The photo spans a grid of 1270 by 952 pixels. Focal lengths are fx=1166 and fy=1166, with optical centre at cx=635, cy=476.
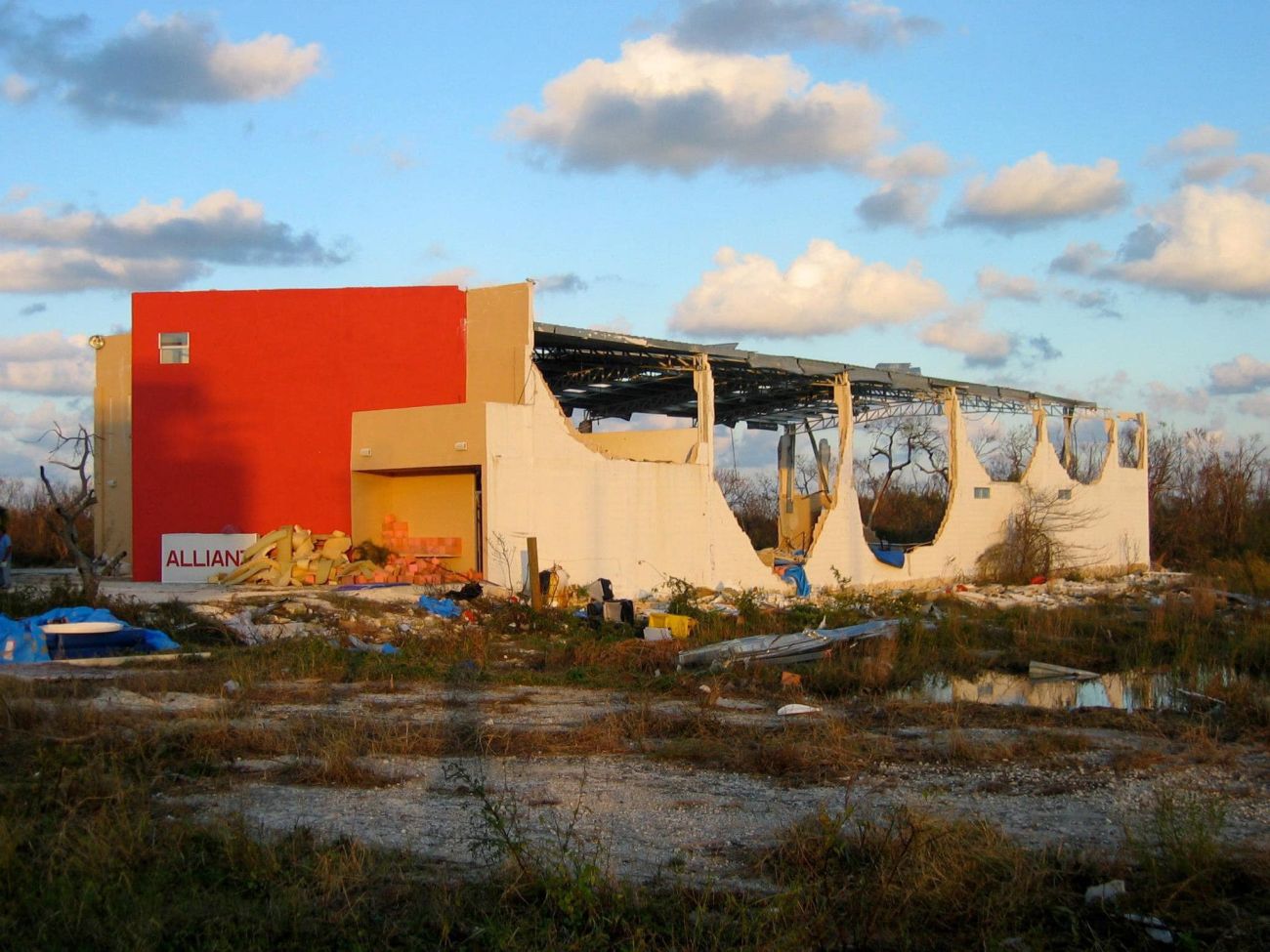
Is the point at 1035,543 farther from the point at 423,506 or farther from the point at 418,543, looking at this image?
the point at 418,543

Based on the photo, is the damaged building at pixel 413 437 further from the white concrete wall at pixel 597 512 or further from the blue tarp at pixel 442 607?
the blue tarp at pixel 442 607

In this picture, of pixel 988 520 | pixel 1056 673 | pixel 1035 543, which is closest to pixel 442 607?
pixel 1056 673

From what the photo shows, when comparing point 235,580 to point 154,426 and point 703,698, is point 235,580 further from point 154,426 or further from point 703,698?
point 703,698

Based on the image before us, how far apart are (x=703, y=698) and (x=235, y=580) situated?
12.1 meters

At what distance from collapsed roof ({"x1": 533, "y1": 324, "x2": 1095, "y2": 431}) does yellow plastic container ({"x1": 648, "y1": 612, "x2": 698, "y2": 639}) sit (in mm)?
6933

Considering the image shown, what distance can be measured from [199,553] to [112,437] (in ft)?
23.8

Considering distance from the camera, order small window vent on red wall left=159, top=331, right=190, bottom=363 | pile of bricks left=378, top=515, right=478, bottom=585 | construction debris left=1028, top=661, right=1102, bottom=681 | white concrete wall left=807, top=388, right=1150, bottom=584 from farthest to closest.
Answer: white concrete wall left=807, top=388, right=1150, bottom=584, small window vent on red wall left=159, top=331, right=190, bottom=363, pile of bricks left=378, top=515, right=478, bottom=585, construction debris left=1028, top=661, right=1102, bottom=681

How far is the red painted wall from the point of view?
23.1m

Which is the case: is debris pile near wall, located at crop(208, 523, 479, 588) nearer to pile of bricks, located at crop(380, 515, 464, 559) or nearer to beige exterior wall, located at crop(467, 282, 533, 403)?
pile of bricks, located at crop(380, 515, 464, 559)

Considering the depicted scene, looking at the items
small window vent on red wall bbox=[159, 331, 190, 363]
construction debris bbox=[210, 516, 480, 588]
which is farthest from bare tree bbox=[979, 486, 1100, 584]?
small window vent on red wall bbox=[159, 331, 190, 363]

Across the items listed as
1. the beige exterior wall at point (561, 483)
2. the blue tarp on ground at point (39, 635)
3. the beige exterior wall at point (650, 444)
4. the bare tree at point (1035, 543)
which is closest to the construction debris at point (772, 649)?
the blue tarp on ground at point (39, 635)

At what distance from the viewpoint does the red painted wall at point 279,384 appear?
23.1 m

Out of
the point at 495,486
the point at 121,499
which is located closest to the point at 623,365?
the point at 495,486

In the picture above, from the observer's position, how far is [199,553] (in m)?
22.9
